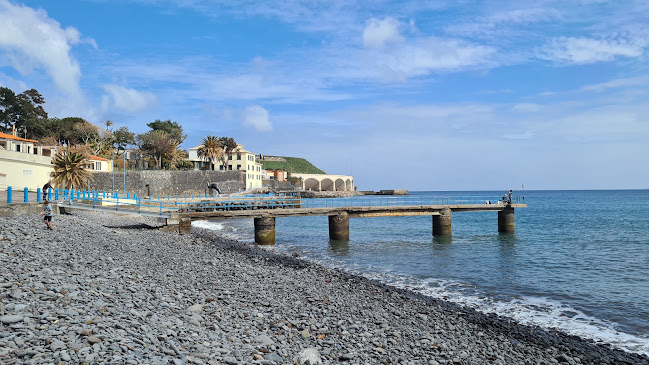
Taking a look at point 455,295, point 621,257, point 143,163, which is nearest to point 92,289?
point 455,295

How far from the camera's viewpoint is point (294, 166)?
183250mm

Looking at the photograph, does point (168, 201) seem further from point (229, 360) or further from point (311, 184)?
point (311, 184)

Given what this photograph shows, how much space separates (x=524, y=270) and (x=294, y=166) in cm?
16422

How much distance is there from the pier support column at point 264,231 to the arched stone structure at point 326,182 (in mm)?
96564

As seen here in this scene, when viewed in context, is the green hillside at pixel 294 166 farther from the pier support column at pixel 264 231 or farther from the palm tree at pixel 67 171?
the pier support column at pixel 264 231

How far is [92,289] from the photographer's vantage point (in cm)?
964

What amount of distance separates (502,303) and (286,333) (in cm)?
897

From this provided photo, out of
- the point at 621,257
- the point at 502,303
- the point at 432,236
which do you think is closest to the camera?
the point at 502,303

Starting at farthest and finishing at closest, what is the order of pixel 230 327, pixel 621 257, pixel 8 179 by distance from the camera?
pixel 8 179, pixel 621 257, pixel 230 327

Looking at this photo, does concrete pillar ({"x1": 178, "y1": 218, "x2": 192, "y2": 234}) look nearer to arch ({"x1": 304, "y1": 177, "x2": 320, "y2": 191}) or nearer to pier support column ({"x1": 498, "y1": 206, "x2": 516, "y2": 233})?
pier support column ({"x1": 498, "y1": 206, "x2": 516, "y2": 233})

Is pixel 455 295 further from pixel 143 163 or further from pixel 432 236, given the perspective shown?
pixel 143 163

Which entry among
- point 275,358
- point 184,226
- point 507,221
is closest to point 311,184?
point 507,221

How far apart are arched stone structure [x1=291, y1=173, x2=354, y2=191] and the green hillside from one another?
3255cm

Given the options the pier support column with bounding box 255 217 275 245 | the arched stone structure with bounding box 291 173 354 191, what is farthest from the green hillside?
the pier support column with bounding box 255 217 275 245
